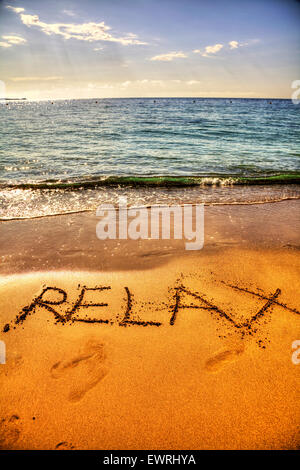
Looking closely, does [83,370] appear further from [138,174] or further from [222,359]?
[138,174]

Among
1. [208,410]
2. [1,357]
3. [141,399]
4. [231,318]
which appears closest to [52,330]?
[1,357]

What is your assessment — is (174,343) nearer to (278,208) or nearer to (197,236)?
(197,236)

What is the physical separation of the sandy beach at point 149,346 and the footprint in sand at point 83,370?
0.01m

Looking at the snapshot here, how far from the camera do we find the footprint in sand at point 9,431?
2094mm

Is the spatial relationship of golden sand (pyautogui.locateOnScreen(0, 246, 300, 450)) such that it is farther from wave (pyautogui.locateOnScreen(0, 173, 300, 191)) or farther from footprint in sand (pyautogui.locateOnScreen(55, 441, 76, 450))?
wave (pyautogui.locateOnScreen(0, 173, 300, 191))

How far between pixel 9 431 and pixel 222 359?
225 cm

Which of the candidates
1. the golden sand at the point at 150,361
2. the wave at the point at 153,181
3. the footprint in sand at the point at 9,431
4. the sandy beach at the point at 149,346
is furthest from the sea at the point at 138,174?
the footprint in sand at the point at 9,431

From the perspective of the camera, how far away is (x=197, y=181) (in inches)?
372

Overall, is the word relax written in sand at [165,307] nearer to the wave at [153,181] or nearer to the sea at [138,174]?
the sea at [138,174]

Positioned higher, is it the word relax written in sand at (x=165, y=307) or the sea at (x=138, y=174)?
the sea at (x=138, y=174)

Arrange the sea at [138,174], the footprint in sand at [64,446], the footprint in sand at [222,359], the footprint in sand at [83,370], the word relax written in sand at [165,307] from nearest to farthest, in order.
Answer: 1. the footprint in sand at [64,446]
2. the footprint in sand at [83,370]
3. the footprint in sand at [222,359]
4. the word relax written in sand at [165,307]
5. the sea at [138,174]

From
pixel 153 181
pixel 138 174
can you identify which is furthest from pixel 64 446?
pixel 138 174

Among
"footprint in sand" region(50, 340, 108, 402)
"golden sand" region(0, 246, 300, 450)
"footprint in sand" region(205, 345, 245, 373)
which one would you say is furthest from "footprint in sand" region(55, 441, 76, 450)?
"footprint in sand" region(205, 345, 245, 373)

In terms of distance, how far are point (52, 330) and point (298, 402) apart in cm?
291
